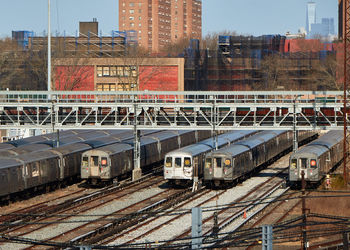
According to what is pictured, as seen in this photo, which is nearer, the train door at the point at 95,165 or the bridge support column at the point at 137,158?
the train door at the point at 95,165

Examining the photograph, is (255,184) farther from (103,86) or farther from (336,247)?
(103,86)

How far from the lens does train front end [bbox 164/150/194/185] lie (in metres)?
41.8

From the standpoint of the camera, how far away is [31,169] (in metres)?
38.7

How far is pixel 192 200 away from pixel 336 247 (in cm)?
1430

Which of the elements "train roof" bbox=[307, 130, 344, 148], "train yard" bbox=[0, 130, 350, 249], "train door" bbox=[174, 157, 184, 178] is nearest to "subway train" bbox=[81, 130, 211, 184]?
"train yard" bbox=[0, 130, 350, 249]

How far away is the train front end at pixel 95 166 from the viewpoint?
43062mm

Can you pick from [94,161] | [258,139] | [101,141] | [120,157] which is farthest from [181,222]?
[258,139]

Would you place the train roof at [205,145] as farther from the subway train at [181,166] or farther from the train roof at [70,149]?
the train roof at [70,149]

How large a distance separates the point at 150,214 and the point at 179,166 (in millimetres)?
9242

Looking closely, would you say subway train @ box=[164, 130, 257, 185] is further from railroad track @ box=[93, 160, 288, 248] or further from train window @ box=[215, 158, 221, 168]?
railroad track @ box=[93, 160, 288, 248]

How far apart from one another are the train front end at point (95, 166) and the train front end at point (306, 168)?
38.7ft

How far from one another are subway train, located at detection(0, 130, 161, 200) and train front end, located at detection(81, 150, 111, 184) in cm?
115

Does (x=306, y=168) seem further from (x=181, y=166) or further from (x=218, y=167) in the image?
(x=181, y=166)

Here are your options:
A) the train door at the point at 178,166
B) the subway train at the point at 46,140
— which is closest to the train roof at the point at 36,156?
the subway train at the point at 46,140
